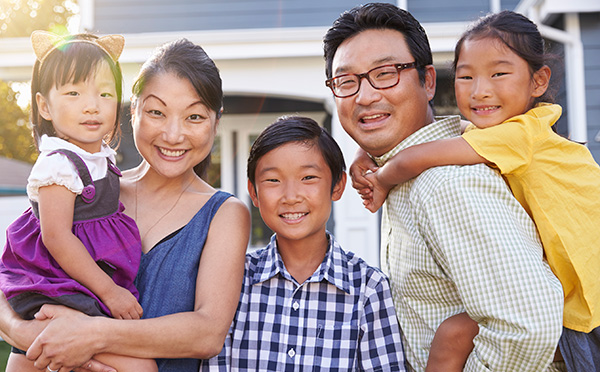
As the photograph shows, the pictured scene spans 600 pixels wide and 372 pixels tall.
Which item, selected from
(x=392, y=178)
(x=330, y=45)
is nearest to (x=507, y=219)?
(x=392, y=178)

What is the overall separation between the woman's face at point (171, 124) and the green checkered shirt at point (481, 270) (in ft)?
2.54

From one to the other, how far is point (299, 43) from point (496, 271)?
5344mm

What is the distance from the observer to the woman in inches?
68.5

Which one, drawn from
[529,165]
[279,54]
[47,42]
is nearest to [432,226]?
[529,165]

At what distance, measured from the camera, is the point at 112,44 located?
2.09 meters

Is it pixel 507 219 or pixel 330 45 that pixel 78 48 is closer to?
pixel 330 45

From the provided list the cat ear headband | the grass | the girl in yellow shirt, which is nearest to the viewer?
the girl in yellow shirt

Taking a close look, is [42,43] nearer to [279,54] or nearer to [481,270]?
[481,270]

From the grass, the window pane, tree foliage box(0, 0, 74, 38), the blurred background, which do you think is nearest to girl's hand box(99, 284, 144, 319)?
the blurred background

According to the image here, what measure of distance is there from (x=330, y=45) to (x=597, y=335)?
1.34 meters

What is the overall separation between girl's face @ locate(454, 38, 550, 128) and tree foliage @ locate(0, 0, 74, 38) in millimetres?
21576

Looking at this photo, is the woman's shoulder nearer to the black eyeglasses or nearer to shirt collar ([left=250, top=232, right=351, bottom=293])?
shirt collar ([left=250, top=232, right=351, bottom=293])

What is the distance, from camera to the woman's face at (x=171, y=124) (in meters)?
1.98

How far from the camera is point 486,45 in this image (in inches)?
74.5
